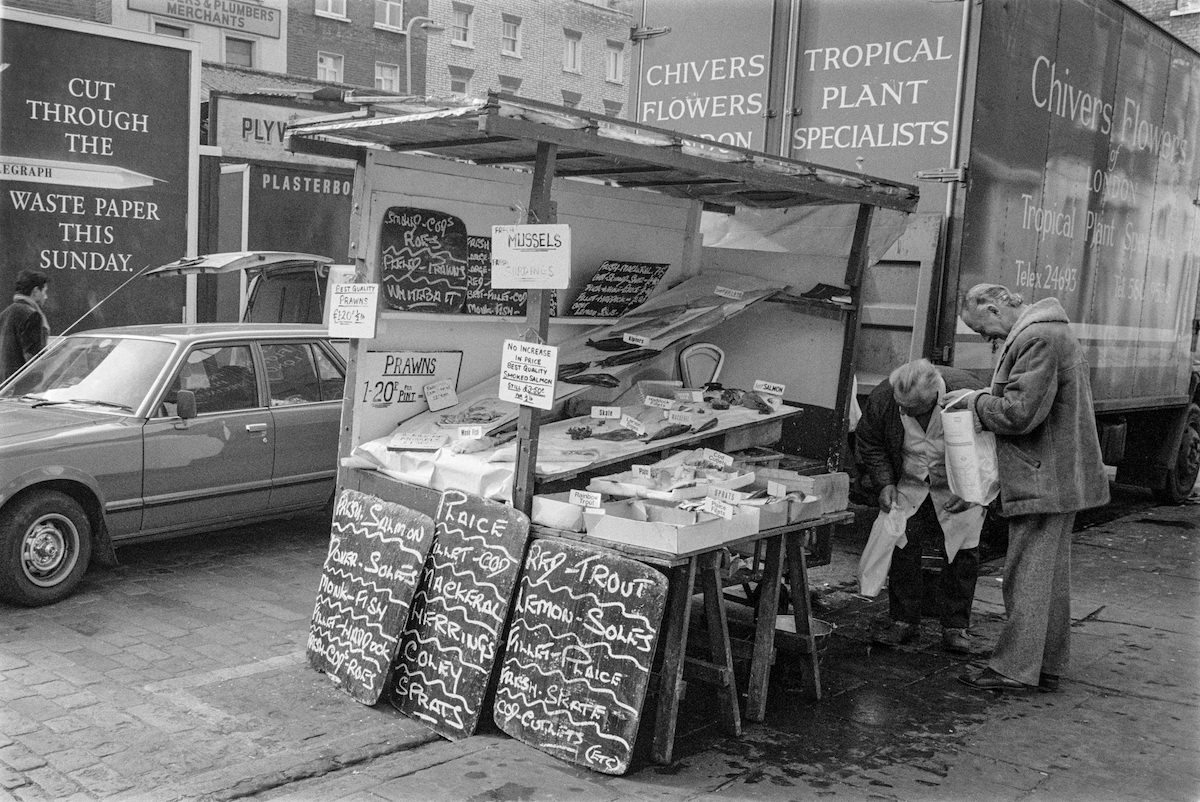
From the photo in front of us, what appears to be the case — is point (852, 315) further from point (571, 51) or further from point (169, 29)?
point (571, 51)

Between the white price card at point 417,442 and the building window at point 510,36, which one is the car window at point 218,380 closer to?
the white price card at point 417,442

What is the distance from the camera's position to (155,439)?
666cm

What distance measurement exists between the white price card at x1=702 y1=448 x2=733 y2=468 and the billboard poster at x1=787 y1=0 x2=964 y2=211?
279cm

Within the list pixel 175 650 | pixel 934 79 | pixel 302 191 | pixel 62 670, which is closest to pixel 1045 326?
pixel 934 79

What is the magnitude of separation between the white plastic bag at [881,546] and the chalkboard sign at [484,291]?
2213 millimetres

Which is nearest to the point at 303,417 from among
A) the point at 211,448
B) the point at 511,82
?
the point at 211,448

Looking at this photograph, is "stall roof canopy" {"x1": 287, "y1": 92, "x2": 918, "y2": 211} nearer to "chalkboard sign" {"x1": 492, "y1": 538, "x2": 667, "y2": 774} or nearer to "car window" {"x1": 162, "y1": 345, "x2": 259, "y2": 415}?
"chalkboard sign" {"x1": 492, "y1": 538, "x2": 667, "y2": 774}

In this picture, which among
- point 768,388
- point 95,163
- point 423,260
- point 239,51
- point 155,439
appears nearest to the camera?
point 423,260

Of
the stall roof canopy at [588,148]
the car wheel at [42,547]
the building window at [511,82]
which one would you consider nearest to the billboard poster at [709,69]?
the stall roof canopy at [588,148]

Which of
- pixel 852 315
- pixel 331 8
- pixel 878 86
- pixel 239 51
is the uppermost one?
pixel 331 8

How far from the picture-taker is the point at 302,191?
42.1ft

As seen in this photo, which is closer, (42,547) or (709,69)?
(42,547)

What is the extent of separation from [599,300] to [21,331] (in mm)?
5456

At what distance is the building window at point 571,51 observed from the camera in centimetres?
3972
